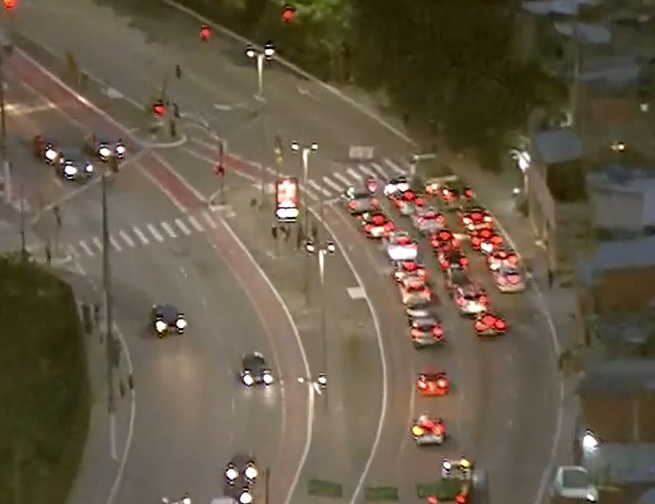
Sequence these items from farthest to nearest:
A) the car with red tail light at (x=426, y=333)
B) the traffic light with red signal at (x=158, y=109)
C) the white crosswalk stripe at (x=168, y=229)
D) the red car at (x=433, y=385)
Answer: the traffic light with red signal at (x=158, y=109)
the white crosswalk stripe at (x=168, y=229)
the car with red tail light at (x=426, y=333)
the red car at (x=433, y=385)

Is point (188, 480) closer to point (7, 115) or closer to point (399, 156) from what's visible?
point (399, 156)

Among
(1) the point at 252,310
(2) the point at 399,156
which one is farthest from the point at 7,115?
(1) the point at 252,310

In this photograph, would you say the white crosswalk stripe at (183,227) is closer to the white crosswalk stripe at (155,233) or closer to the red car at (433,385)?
the white crosswalk stripe at (155,233)

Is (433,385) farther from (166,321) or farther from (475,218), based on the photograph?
(475,218)

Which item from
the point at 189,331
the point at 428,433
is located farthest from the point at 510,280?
the point at 189,331

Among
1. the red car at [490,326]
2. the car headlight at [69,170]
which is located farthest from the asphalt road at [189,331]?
the red car at [490,326]

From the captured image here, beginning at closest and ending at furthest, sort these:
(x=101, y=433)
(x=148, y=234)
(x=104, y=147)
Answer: (x=101, y=433), (x=148, y=234), (x=104, y=147)
